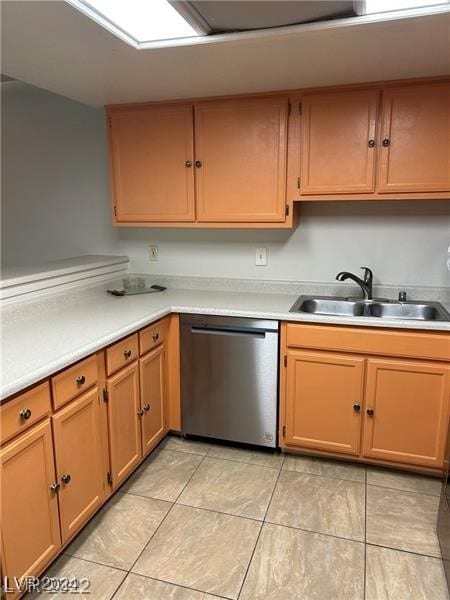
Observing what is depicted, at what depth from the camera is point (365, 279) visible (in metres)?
2.56

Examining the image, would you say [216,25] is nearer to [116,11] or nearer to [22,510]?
[116,11]

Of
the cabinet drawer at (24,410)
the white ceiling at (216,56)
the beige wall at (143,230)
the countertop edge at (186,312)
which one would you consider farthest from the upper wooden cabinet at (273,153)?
the cabinet drawer at (24,410)

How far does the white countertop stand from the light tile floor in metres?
0.84

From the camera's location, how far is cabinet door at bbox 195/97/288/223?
2.40m

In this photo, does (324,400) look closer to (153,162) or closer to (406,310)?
(406,310)

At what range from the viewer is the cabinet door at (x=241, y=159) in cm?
240

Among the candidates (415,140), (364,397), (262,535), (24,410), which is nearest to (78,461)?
(24,410)

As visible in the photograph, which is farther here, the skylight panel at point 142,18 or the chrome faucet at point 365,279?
the chrome faucet at point 365,279

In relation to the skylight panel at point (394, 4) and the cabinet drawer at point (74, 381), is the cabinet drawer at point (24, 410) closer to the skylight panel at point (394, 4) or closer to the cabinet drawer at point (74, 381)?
the cabinet drawer at point (74, 381)

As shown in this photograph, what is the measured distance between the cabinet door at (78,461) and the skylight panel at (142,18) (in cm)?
146

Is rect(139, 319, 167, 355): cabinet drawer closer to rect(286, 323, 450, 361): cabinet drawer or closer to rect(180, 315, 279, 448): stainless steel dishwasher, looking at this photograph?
rect(180, 315, 279, 448): stainless steel dishwasher

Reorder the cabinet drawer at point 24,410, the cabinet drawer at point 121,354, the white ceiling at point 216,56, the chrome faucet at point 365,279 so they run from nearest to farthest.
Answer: the cabinet drawer at point 24,410, the white ceiling at point 216,56, the cabinet drawer at point 121,354, the chrome faucet at point 365,279

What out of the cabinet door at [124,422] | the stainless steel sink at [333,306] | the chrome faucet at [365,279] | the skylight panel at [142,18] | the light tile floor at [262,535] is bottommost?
the light tile floor at [262,535]

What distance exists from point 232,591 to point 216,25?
2148mm
